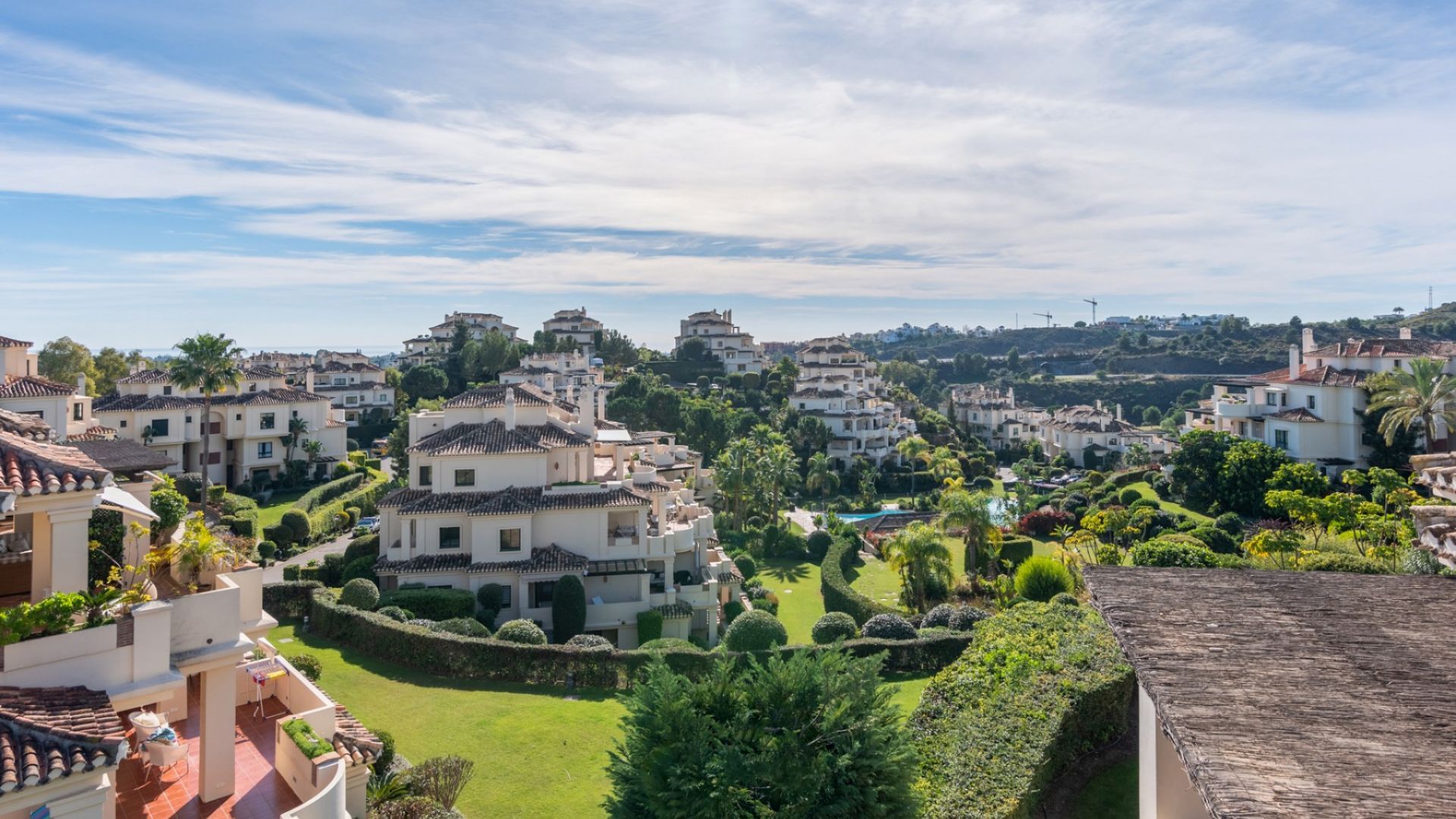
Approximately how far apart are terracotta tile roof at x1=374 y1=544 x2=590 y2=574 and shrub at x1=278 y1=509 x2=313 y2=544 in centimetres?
1473

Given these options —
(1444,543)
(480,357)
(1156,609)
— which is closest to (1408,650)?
(1156,609)

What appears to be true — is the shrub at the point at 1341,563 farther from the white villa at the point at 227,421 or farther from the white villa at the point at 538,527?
the white villa at the point at 227,421

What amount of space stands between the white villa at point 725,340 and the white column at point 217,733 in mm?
102815

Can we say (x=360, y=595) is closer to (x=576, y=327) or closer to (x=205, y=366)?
(x=205, y=366)

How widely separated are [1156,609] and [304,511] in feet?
171

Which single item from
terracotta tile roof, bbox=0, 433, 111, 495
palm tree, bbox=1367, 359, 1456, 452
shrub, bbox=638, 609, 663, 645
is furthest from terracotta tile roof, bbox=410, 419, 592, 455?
palm tree, bbox=1367, 359, 1456, 452

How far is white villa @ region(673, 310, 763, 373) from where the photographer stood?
11994 cm

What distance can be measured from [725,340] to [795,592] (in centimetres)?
7755

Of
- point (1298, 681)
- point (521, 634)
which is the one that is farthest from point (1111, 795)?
point (521, 634)

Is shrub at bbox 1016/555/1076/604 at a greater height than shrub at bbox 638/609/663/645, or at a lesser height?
greater

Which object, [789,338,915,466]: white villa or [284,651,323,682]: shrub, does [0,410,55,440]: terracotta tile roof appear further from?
[789,338,915,466]: white villa

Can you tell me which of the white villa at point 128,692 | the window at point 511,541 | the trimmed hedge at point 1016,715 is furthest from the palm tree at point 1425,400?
the white villa at point 128,692

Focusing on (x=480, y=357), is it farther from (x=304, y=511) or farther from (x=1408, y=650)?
(x=1408, y=650)

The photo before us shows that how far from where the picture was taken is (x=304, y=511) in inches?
2025
